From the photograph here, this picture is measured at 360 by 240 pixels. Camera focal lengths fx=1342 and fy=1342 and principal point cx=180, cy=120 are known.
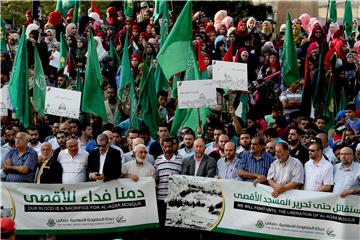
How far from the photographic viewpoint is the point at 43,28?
29000 mm

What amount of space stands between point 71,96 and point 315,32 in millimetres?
7850

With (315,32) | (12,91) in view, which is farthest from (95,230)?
(315,32)

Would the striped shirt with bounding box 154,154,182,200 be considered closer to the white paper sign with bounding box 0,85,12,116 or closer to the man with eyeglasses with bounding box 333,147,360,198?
the man with eyeglasses with bounding box 333,147,360,198

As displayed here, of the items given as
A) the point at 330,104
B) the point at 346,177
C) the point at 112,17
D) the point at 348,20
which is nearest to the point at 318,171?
the point at 346,177

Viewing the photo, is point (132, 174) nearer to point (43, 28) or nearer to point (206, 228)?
point (206, 228)

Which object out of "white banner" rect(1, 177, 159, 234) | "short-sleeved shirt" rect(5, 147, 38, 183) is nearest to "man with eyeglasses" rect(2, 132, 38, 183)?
"short-sleeved shirt" rect(5, 147, 38, 183)

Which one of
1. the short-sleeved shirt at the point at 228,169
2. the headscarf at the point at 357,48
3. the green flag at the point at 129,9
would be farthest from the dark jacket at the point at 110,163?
the green flag at the point at 129,9

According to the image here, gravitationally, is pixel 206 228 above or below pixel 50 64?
below

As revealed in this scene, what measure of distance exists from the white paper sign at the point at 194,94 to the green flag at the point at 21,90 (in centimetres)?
316

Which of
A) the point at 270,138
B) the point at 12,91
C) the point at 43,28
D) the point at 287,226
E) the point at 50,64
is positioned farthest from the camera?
the point at 43,28

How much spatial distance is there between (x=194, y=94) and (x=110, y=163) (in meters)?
2.42

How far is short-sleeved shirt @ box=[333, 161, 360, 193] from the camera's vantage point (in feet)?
57.8

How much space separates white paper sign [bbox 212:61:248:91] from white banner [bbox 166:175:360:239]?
3024 millimetres

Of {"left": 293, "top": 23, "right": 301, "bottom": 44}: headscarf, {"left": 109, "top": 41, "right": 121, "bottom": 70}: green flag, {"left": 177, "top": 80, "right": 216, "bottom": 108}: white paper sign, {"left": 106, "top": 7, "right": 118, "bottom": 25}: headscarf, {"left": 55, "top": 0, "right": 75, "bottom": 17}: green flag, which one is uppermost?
{"left": 55, "top": 0, "right": 75, "bottom": 17}: green flag
